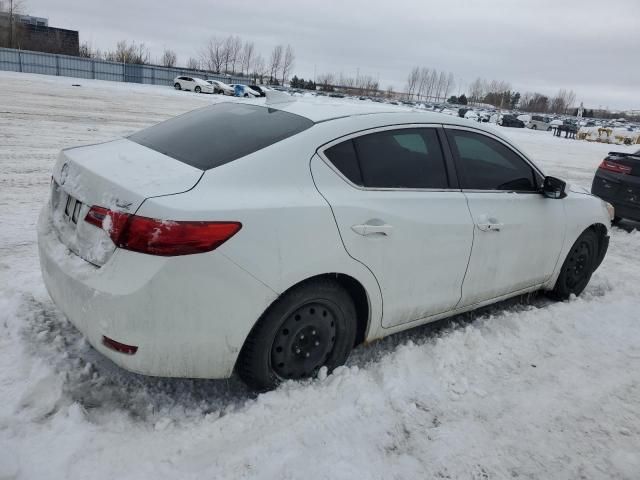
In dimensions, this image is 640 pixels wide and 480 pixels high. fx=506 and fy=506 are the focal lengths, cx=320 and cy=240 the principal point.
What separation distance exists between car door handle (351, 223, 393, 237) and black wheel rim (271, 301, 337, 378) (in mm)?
455

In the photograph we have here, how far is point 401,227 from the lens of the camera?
3070 millimetres

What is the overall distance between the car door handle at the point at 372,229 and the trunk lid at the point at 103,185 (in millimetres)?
918

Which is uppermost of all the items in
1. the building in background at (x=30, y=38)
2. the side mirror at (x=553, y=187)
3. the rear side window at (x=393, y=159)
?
the building in background at (x=30, y=38)

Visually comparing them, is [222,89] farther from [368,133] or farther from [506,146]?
[368,133]

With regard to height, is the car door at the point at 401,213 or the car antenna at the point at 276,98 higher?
the car antenna at the point at 276,98

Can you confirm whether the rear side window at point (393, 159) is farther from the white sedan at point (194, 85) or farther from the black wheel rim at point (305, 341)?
the white sedan at point (194, 85)

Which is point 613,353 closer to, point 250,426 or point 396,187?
point 396,187

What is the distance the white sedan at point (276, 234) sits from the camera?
236cm

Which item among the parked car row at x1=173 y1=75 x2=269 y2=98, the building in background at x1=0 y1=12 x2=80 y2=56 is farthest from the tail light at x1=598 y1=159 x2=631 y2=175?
the building in background at x1=0 y1=12 x2=80 y2=56

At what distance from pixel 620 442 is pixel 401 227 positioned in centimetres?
171

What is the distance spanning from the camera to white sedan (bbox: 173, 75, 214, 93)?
47.8 metres

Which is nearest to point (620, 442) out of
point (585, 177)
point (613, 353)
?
point (613, 353)

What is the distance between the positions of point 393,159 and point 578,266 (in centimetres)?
265

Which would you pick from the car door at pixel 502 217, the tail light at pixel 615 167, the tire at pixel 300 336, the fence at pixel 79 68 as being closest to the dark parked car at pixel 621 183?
the tail light at pixel 615 167
